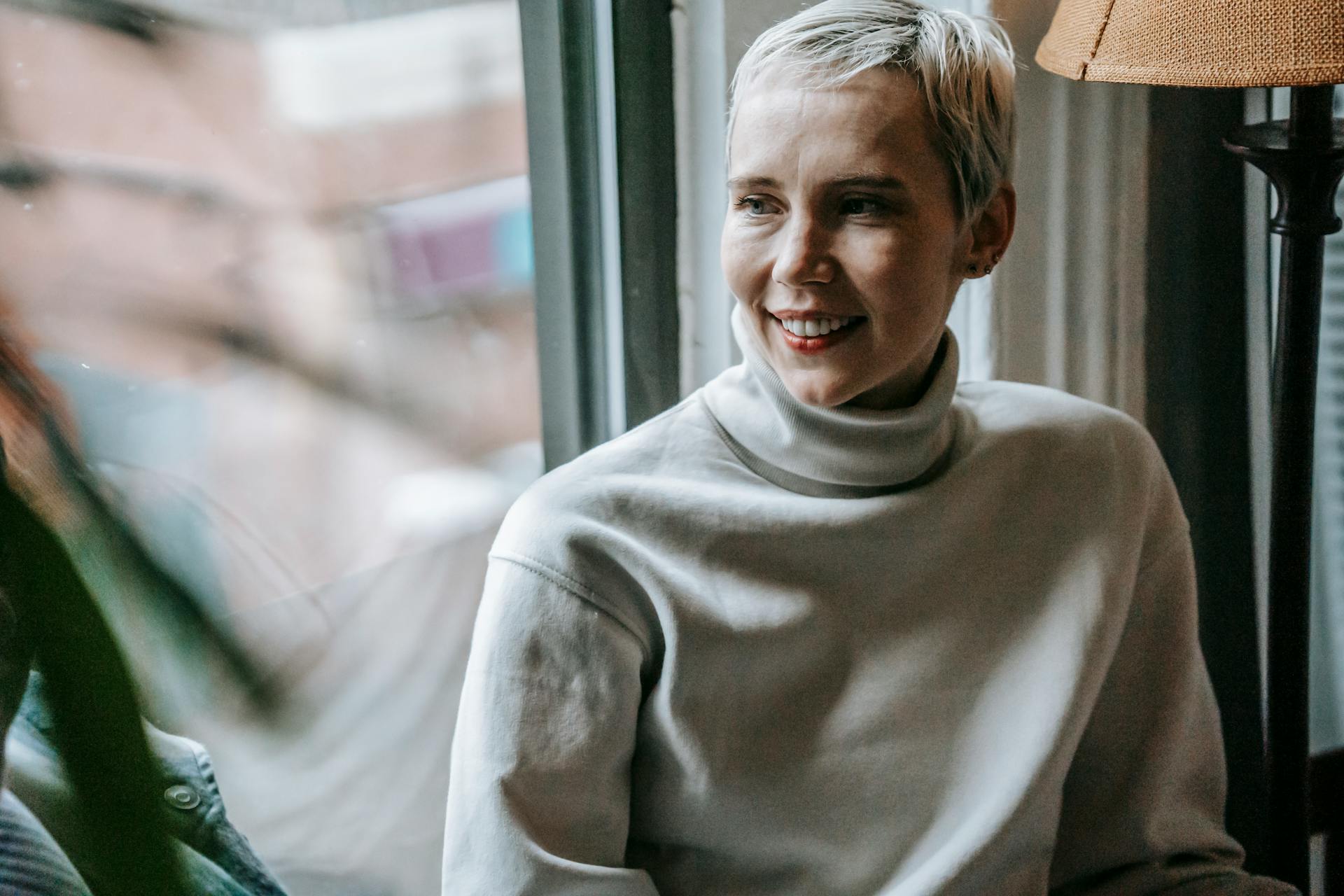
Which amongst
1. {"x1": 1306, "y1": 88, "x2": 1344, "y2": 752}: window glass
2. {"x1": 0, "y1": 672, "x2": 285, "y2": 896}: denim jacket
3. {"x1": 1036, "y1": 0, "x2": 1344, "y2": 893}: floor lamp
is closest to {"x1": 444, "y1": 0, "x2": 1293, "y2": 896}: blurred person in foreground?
{"x1": 1036, "y1": 0, "x2": 1344, "y2": 893}: floor lamp

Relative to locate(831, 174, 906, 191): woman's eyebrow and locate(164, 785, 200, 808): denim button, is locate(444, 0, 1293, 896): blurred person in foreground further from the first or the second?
locate(164, 785, 200, 808): denim button


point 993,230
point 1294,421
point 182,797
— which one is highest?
point 993,230

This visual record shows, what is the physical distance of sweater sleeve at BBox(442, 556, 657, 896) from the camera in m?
0.97

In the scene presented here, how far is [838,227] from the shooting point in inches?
40.7

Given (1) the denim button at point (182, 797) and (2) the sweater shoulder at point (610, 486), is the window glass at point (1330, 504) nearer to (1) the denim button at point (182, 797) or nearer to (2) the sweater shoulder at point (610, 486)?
(2) the sweater shoulder at point (610, 486)

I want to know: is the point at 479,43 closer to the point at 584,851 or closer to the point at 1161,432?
the point at 584,851

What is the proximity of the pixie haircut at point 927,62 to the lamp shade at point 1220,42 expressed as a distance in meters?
0.11

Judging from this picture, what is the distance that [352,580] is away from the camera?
50.1 inches

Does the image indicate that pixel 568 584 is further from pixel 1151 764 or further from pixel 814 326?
pixel 1151 764

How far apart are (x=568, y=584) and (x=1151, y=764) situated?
0.66m

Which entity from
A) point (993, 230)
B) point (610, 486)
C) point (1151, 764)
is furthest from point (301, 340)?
point (1151, 764)

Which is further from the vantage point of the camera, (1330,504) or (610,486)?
(1330,504)

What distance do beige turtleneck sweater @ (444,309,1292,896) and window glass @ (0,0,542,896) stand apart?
0.91 feet

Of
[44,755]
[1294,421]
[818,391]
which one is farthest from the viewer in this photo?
[1294,421]
